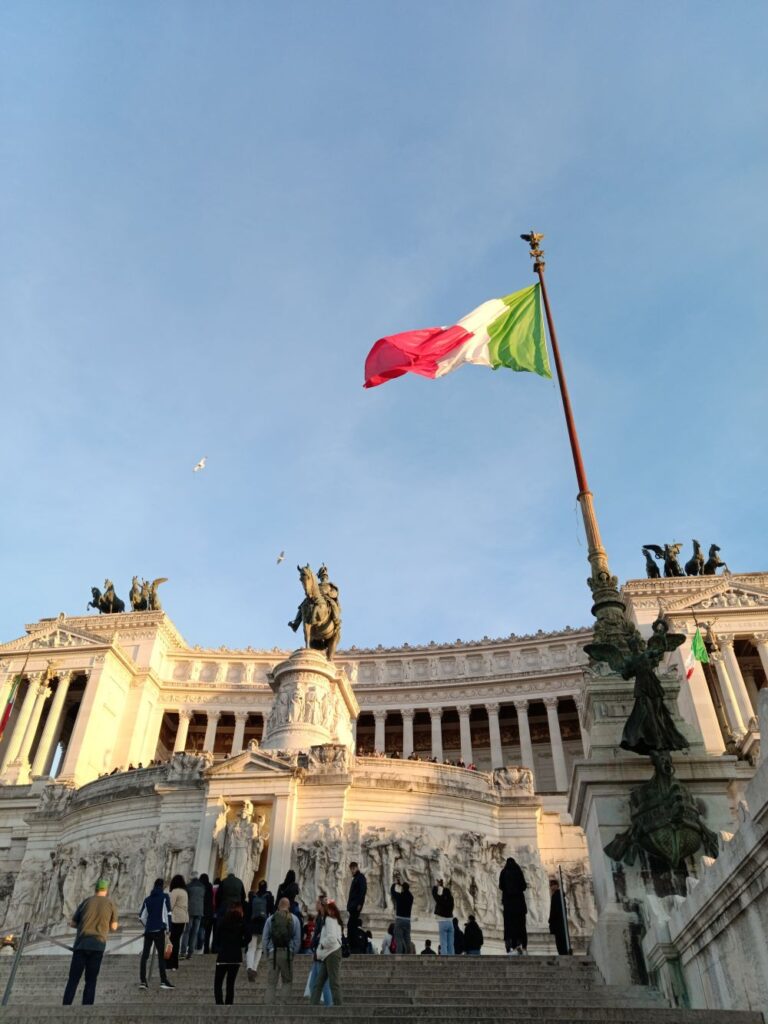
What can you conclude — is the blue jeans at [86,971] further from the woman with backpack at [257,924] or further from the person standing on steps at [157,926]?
the woman with backpack at [257,924]

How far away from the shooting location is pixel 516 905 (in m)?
16.4

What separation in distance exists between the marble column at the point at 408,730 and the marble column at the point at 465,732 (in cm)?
418

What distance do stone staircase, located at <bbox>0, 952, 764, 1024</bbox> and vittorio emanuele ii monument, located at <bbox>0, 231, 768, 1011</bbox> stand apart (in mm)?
624

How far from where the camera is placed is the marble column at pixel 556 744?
6109 centimetres

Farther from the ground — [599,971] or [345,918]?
[345,918]

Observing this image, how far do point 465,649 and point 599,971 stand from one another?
60998 mm

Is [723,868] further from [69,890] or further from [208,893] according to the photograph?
[69,890]

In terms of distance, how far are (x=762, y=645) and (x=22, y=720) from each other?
2200 inches

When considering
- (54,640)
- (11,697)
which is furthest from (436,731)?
(11,697)

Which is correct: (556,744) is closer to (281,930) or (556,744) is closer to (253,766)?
(253,766)

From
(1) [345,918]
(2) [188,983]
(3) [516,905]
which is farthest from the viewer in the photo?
(1) [345,918]

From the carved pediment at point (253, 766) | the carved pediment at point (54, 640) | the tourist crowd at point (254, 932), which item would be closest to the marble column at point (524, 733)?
the carved pediment at point (54, 640)

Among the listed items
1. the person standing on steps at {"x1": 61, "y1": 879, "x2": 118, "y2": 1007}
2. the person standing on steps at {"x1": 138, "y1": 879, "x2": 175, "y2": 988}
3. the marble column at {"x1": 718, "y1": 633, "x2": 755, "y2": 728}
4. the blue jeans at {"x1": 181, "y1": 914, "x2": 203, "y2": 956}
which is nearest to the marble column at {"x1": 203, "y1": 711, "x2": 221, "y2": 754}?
the marble column at {"x1": 718, "y1": 633, "x2": 755, "y2": 728}

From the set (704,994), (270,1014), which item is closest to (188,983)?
(270,1014)
